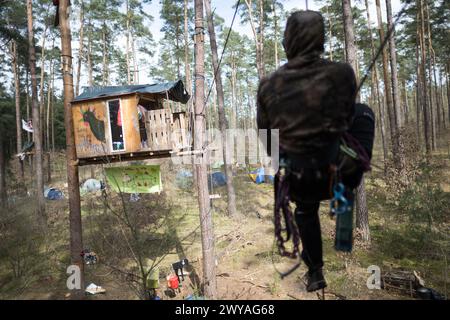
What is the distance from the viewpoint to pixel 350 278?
8234mm

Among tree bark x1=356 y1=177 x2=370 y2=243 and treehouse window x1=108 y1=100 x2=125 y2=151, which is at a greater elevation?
treehouse window x1=108 y1=100 x2=125 y2=151

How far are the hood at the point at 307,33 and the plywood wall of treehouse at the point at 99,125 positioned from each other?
5.41 meters

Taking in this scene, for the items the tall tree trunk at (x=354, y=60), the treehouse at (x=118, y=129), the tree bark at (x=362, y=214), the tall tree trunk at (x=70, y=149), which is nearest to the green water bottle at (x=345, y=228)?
the treehouse at (x=118, y=129)

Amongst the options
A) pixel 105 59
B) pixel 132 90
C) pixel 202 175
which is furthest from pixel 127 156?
pixel 105 59

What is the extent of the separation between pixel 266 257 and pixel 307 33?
31.7 feet

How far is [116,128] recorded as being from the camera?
6750mm

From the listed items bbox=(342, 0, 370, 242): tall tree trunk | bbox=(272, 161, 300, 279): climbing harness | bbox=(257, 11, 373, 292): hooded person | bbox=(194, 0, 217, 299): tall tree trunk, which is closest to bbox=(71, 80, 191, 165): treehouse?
bbox=(194, 0, 217, 299): tall tree trunk

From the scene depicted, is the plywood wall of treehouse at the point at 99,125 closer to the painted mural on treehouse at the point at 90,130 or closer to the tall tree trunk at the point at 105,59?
the painted mural on treehouse at the point at 90,130

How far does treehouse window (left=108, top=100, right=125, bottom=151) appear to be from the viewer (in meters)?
6.75

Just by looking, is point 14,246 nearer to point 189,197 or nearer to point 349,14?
point 189,197

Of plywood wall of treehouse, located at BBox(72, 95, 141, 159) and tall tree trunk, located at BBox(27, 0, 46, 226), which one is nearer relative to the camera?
plywood wall of treehouse, located at BBox(72, 95, 141, 159)

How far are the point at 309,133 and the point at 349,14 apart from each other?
9.75 m

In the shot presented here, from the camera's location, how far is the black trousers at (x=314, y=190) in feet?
6.49

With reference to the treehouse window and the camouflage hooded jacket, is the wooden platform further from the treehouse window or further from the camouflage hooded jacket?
the camouflage hooded jacket
